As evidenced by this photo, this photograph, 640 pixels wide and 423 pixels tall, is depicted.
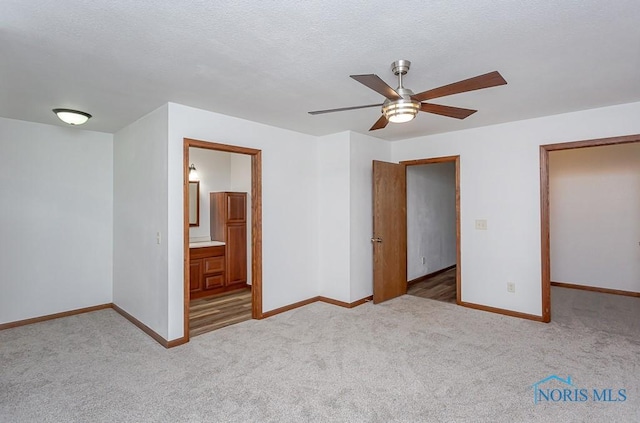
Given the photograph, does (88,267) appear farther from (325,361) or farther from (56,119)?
(325,361)

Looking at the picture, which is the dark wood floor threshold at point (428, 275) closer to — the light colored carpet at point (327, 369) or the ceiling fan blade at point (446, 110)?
the light colored carpet at point (327, 369)

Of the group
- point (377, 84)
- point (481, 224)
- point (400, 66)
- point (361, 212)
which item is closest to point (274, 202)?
point (361, 212)

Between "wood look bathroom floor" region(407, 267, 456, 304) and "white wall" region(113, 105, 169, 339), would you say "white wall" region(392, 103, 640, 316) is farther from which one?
"white wall" region(113, 105, 169, 339)

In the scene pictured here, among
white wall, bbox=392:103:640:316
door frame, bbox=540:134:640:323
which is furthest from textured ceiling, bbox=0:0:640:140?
door frame, bbox=540:134:640:323

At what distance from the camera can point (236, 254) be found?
17.5 feet

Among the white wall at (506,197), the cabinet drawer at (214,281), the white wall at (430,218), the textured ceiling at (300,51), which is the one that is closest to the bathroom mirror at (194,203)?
the cabinet drawer at (214,281)

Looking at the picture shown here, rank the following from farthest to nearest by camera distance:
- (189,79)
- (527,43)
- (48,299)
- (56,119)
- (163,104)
Result: (48,299), (56,119), (163,104), (189,79), (527,43)

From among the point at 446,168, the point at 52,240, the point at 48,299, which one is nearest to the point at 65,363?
the point at 48,299

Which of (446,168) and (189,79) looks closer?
(189,79)

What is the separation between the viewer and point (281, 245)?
4258mm

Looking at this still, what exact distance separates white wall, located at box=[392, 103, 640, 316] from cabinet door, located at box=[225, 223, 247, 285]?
3236 millimetres

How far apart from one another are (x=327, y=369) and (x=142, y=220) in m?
2.54

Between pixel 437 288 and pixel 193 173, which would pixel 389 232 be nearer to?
pixel 437 288

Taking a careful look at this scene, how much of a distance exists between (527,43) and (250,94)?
2.10 m
